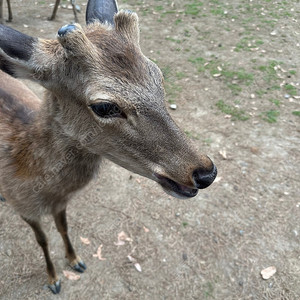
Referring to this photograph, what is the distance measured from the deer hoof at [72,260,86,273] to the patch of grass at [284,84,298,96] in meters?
5.60

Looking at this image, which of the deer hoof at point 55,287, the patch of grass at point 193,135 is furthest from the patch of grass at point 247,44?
the deer hoof at point 55,287

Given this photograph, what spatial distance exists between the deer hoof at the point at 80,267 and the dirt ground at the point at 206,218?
0.06m

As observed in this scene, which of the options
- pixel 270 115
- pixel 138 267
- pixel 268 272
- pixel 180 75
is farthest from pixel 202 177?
pixel 180 75

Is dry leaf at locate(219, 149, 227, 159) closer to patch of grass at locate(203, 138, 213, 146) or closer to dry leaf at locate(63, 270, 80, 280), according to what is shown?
patch of grass at locate(203, 138, 213, 146)

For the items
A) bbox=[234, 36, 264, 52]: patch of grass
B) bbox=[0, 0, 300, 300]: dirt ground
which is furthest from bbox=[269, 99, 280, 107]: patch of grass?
bbox=[234, 36, 264, 52]: patch of grass

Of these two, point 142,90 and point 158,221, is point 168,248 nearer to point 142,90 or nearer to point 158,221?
point 158,221

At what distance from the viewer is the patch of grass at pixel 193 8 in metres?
9.90

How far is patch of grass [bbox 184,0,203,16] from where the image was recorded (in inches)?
390

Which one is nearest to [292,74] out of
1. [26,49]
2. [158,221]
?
[158,221]

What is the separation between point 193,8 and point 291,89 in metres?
5.25

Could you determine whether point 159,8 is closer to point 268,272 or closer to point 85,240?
point 85,240

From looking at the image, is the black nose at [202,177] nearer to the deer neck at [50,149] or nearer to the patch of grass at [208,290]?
the deer neck at [50,149]

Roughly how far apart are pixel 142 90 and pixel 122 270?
2.60 meters

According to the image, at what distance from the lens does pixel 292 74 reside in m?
7.18
